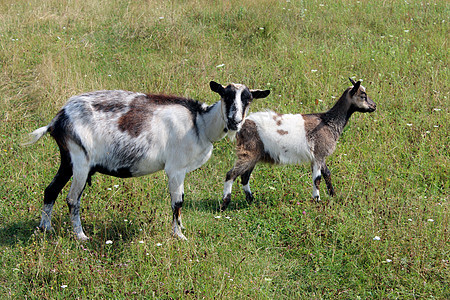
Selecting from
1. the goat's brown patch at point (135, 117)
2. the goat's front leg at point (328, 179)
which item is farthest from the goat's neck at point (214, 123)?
the goat's front leg at point (328, 179)

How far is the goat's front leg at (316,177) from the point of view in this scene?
23.5 feet

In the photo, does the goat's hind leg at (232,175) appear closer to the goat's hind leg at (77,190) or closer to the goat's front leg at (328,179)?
the goat's front leg at (328,179)

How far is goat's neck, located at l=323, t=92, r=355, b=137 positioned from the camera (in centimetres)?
771

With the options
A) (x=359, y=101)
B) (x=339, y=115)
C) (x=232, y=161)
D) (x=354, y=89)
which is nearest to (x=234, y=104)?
(x=232, y=161)

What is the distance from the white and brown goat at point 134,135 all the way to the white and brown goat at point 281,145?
3.33 ft

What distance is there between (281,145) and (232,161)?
115cm

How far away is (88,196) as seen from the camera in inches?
267

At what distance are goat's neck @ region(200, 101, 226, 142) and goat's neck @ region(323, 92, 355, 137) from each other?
2.20m

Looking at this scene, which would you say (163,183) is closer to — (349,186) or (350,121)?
(349,186)

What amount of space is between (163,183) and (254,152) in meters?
1.34

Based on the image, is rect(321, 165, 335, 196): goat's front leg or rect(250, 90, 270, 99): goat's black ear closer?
rect(250, 90, 270, 99): goat's black ear

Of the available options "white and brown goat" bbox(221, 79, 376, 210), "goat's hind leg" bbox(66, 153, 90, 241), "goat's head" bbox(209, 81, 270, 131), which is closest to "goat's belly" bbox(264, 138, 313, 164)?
"white and brown goat" bbox(221, 79, 376, 210)

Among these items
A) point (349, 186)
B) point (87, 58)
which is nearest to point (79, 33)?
point (87, 58)

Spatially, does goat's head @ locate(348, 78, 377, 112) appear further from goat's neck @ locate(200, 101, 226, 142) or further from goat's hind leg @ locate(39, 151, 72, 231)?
goat's hind leg @ locate(39, 151, 72, 231)
